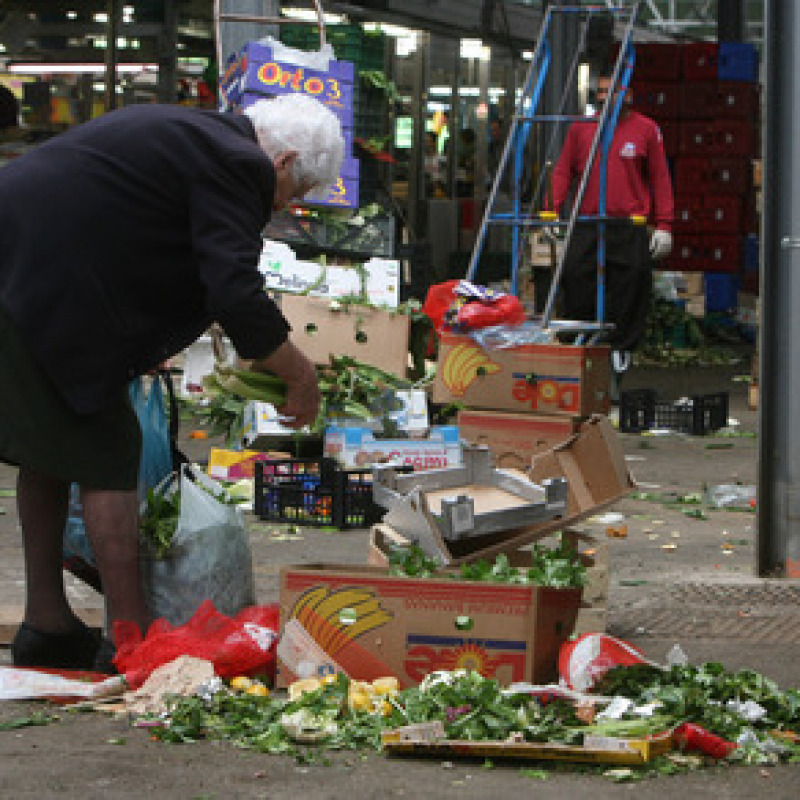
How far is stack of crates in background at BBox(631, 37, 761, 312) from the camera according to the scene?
2052 cm

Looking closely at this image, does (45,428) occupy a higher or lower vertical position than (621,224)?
lower

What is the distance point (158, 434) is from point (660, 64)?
16469 millimetres

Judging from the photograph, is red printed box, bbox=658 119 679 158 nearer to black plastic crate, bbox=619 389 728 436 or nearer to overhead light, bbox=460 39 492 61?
overhead light, bbox=460 39 492 61

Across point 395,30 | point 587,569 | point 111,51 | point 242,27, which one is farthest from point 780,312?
point 395,30

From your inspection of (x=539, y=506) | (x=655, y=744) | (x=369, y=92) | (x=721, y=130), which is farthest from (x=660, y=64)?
(x=655, y=744)

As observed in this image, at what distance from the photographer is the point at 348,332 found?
855cm

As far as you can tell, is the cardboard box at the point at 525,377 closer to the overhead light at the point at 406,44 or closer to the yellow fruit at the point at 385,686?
the yellow fruit at the point at 385,686

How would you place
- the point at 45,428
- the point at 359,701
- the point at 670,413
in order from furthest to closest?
the point at 670,413 < the point at 45,428 < the point at 359,701

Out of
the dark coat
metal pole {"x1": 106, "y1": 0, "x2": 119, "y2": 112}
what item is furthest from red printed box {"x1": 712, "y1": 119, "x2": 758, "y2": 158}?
the dark coat

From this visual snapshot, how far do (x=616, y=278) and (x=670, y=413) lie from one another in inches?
39.6

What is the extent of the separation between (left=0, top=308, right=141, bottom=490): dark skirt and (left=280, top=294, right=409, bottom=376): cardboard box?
3.95 meters

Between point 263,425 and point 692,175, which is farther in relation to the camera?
point 692,175

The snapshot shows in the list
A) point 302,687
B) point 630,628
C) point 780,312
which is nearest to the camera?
point 302,687

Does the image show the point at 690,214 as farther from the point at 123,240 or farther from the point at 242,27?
the point at 123,240
